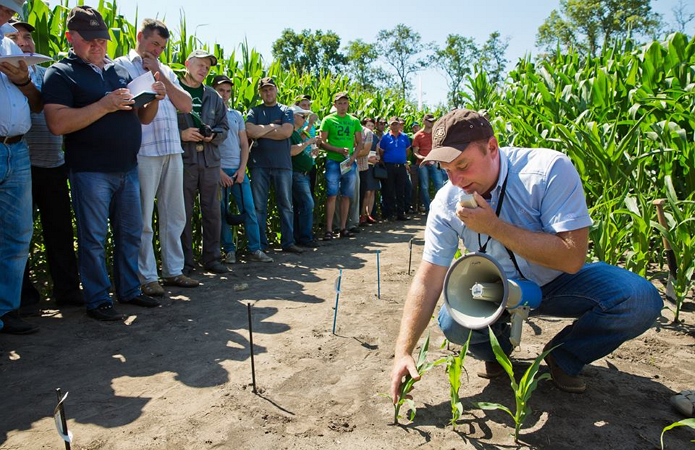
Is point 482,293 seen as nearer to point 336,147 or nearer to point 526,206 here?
point 526,206

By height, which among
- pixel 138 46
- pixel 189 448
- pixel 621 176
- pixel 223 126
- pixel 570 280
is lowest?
pixel 189 448

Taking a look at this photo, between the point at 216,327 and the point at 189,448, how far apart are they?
5.08ft

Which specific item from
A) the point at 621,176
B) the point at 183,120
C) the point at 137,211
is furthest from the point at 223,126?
the point at 621,176

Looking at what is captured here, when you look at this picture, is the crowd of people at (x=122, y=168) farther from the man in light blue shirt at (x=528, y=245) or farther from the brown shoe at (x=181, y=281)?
the man in light blue shirt at (x=528, y=245)

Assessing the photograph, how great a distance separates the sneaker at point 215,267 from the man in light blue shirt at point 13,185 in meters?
1.95

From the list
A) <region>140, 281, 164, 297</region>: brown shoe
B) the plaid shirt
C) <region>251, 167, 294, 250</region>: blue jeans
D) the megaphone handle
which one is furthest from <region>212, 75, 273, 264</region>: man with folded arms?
the megaphone handle

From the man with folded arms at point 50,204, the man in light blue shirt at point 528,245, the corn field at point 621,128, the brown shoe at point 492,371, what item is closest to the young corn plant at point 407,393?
the man in light blue shirt at point 528,245

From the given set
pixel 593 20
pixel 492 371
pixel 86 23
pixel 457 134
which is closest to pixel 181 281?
pixel 86 23

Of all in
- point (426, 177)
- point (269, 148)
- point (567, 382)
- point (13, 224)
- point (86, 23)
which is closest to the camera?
point (567, 382)

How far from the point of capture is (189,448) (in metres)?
2.03

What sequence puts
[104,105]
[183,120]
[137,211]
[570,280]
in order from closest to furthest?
[570,280] < [104,105] < [137,211] < [183,120]

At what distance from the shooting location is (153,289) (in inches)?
168

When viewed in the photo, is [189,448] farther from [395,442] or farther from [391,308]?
[391,308]

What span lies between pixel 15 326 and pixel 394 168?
749 centimetres
